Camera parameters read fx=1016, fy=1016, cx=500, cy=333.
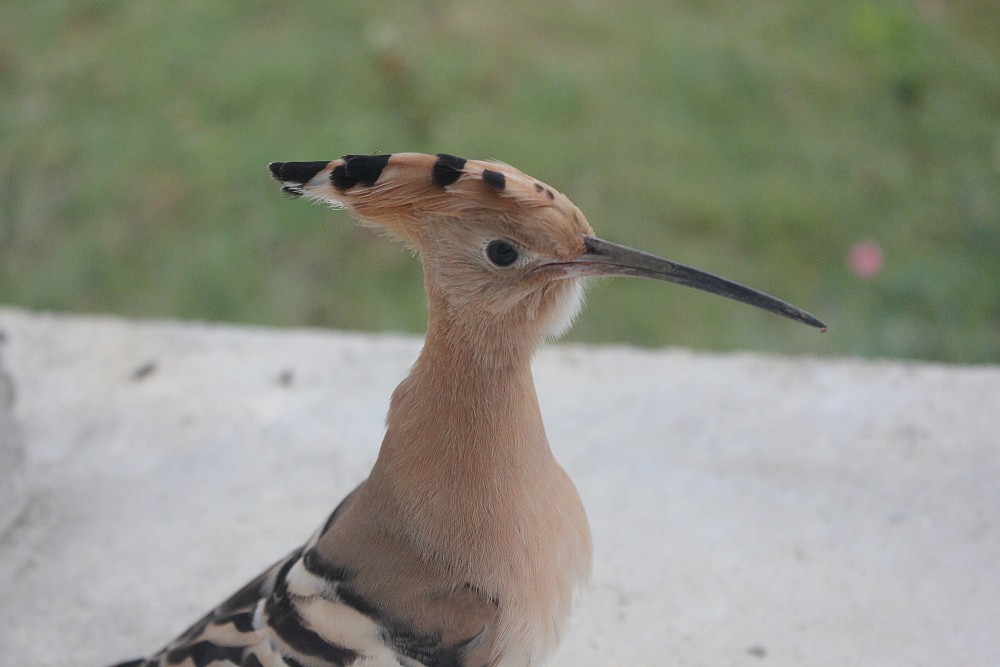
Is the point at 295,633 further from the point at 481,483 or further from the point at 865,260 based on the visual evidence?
the point at 865,260

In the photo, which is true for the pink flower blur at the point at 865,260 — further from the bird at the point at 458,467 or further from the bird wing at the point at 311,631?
the bird wing at the point at 311,631

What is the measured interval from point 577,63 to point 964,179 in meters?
1.37

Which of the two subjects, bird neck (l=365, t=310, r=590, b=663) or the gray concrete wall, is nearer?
bird neck (l=365, t=310, r=590, b=663)

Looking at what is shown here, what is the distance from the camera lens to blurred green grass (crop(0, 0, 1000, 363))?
9.91ft

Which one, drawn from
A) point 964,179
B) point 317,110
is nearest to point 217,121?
point 317,110

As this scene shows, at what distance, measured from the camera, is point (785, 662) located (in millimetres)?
1584

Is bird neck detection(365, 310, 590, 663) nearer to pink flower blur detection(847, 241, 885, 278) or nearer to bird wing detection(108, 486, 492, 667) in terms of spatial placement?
bird wing detection(108, 486, 492, 667)

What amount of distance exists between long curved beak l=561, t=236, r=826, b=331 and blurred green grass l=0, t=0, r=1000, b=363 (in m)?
1.80

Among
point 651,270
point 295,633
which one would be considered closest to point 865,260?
→ point 651,270

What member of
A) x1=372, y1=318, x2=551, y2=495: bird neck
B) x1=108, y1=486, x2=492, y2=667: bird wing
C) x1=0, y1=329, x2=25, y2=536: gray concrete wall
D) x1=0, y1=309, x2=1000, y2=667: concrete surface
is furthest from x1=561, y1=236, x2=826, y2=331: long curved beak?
x1=0, y1=329, x2=25, y2=536: gray concrete wall

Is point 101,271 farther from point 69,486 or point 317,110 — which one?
point 69,486

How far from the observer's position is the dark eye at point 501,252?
113 centimetres

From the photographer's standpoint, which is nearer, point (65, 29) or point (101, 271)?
point (101, 271)

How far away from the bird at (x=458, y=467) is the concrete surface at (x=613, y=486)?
0.45 m
